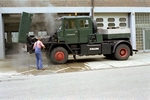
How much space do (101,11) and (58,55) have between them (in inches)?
264

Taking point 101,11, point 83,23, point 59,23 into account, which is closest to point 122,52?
point 83,23

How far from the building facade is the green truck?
3.90m

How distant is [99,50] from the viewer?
41.8 ft

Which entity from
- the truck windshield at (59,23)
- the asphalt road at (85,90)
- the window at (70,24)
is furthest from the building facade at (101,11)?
the asphalt road at (85,90)

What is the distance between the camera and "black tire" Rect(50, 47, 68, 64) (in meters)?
12.0

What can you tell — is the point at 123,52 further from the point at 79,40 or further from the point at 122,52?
the point at 79,40

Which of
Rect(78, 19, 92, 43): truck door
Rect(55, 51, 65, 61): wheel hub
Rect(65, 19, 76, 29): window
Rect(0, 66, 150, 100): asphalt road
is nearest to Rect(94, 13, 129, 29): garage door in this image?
Rect(78, 19, 92, 43): truck door

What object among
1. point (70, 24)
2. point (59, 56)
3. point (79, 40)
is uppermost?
point (70, 24)

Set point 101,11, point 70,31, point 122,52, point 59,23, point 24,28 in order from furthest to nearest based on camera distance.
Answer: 1. point 101,11
2. point 122,52
3. point 59,23
4. point 70,31
5. point 24,28

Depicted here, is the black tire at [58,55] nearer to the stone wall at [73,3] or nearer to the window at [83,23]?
the window at [83,23]

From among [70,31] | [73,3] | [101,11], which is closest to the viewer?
[70,31]

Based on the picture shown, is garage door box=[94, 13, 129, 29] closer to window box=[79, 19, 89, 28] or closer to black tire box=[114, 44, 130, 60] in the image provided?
black tire box=[114, 44, 130, 60]

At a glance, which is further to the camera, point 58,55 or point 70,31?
point 70,31

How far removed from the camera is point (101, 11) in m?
17.0
